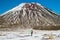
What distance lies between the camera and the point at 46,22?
16975cm

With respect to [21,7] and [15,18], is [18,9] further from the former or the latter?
[15,18]

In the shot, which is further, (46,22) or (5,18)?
(5,18)

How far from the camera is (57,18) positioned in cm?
18700

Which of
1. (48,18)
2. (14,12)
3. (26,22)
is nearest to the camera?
(26,22)

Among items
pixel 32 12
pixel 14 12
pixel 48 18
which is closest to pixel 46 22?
pixel 48 18

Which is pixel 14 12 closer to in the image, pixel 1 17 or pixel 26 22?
pixel 1 17

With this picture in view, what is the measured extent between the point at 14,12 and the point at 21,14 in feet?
31.7

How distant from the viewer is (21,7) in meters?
200

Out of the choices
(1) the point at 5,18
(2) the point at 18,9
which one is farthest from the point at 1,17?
(2) the point at 18,9

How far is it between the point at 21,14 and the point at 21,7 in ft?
47.7

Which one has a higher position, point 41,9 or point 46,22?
point 41,9

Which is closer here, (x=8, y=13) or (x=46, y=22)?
(x=46, y=22)

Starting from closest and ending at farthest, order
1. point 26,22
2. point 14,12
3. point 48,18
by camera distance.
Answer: point 26,22 < point 48,18 < point 14,12

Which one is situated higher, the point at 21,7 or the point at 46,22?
the point at 21,7
